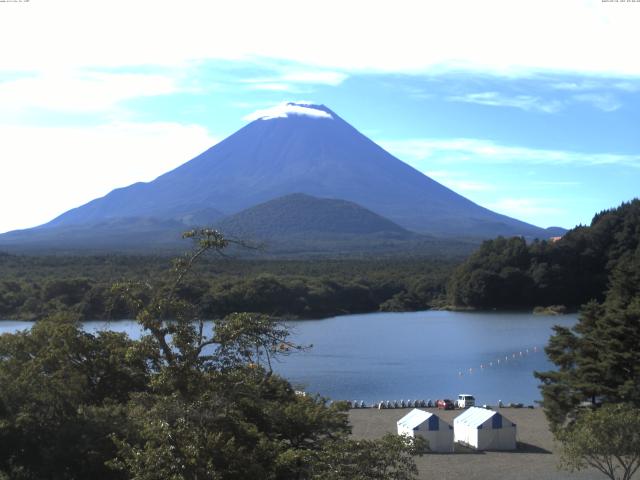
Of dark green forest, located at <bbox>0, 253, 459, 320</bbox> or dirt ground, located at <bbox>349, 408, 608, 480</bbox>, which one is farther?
dark green forest, located at <bbox>0, 253, 459, 320</bbox>

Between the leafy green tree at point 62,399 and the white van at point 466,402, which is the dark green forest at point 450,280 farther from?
the leafy green tree at point 62,399

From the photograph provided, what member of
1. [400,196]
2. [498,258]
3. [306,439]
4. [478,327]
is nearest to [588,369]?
[306,439]

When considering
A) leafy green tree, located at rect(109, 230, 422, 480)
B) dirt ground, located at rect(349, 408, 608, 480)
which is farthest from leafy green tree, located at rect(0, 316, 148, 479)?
dirt ground, located at rect(349, 408, 608, 480)

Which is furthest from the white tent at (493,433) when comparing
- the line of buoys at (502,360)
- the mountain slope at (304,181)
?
the mountain slope at (304,181)

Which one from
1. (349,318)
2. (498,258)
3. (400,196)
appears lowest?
(349,318)

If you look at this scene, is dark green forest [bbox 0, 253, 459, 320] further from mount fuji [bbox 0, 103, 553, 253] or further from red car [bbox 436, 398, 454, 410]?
mount fuji [bbox 0, 103, 553, 253]

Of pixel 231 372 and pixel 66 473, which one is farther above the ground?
pixel 231 372

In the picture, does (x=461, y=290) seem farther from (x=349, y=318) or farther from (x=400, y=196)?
(x=400, y=196)

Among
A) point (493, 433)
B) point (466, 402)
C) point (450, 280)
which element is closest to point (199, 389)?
point (493, 433)
